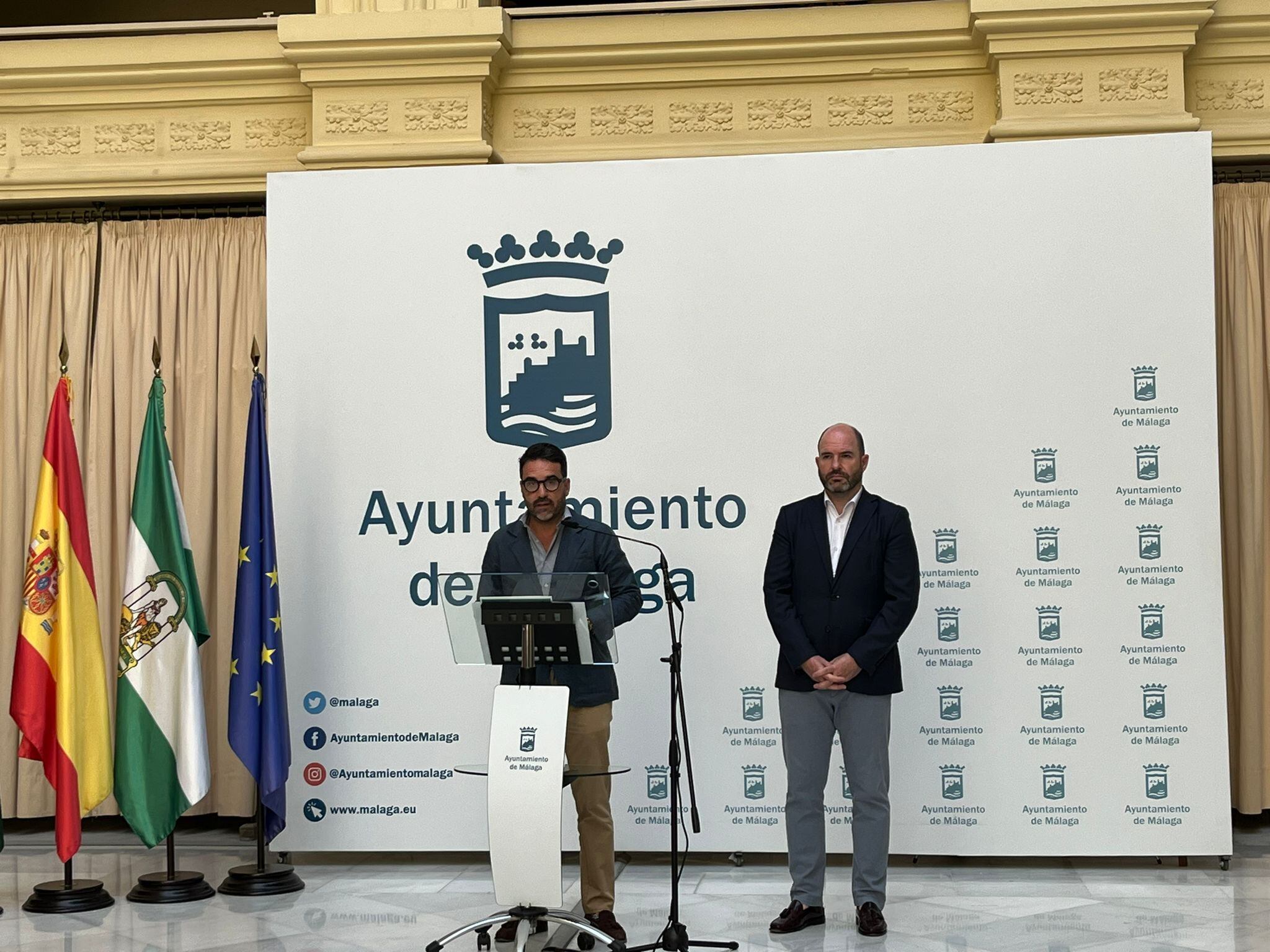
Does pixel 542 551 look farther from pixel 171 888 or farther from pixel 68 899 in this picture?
pixel 68 899

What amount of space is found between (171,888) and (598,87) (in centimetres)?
420

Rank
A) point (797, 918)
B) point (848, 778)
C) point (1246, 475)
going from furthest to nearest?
1. point (1246, 475)
2. point (848, 778)
3. point (797, 918)

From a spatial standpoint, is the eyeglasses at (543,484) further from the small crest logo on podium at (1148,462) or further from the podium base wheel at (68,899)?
the small crest logo on podium at (1148,462)

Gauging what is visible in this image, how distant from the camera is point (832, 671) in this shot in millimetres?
4922

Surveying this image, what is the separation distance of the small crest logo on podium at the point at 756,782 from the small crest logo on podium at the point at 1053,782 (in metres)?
1.15

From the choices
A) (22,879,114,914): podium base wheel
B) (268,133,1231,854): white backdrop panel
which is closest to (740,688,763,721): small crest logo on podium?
(268,133,1231,854): white backdrop panel

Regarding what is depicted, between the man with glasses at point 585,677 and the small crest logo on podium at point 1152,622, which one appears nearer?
the man with glasses at point 585,677

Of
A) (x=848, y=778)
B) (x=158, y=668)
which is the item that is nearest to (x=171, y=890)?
(x=158, y=668)

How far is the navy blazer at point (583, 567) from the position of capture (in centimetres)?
484

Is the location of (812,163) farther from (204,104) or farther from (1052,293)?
(204,104)

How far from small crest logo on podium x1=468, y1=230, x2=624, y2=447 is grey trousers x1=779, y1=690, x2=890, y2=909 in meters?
1.72

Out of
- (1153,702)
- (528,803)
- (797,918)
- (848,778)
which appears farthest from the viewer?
(1153,702)

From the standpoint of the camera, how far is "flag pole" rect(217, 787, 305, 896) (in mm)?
5656

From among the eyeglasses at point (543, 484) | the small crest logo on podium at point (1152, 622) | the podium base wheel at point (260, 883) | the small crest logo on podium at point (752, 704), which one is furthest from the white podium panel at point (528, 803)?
the small crest logo on podium at point (1152, 622)
